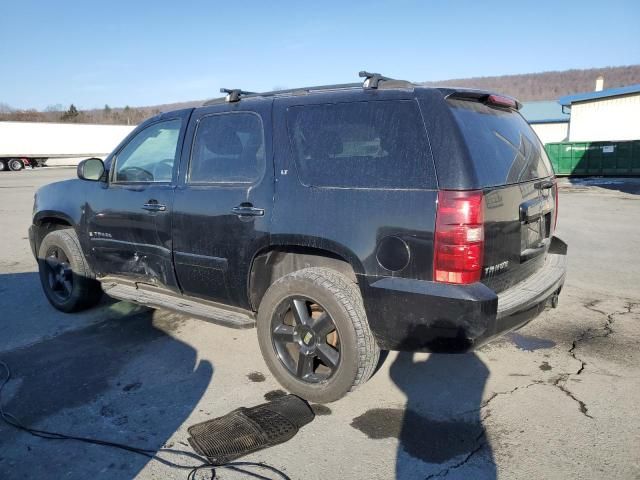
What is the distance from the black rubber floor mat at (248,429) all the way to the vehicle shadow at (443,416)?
675mm

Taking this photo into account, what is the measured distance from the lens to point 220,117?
13.3ft

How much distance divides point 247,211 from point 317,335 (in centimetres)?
99

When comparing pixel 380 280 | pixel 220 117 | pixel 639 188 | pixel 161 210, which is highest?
pixel 220 117

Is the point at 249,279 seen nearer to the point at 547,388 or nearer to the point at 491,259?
the point at 491,259

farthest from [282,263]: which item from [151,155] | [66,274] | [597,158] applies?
[597,158]

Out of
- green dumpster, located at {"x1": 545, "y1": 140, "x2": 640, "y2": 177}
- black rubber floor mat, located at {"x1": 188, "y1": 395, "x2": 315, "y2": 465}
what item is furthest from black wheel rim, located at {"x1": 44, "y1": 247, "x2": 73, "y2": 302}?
green dumpster, located at {"x1": 545, "y1": 140, "x2": 640, "y2": 177}

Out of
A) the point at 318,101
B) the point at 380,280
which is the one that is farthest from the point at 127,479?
the point at 318,101

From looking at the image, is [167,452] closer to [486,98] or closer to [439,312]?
[439,312]

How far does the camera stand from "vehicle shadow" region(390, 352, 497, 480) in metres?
2.76

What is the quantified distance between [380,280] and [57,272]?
3927 mm

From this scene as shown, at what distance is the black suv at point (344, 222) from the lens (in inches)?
115

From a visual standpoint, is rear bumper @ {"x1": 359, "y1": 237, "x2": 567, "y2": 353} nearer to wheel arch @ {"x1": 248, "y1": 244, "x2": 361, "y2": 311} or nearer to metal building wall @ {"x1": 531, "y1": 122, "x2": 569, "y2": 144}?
wheel arch @ {"x1": 248, "y1": 244, "x2": 361, "y2": 311}

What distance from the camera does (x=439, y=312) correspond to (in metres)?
2.89

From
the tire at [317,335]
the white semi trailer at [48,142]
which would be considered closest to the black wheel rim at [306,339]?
the tire at [317,335]
